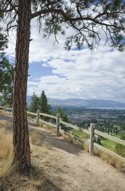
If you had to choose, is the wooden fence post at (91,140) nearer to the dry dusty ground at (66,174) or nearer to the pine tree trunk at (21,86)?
the dry dusty ground at (66,174)

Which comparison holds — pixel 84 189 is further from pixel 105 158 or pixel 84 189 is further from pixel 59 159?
pixel 105 158

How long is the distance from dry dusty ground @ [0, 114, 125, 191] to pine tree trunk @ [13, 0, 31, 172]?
0.57 metres

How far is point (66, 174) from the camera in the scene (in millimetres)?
9781

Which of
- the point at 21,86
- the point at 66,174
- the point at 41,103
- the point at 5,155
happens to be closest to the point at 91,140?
the point at 66,174

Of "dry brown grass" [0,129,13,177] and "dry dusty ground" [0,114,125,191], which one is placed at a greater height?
"dry brown grass" [0,129,13,177]

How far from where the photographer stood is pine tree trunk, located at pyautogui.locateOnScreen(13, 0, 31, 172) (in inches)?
353

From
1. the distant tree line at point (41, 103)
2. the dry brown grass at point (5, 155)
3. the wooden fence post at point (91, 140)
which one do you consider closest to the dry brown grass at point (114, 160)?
the wooden fence post at point (91, 140)

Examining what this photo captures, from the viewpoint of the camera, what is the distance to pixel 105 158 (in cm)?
1251

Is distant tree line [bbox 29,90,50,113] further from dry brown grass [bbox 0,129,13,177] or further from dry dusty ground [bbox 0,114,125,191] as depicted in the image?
dry brown grass [bbox 0,129,13,177]

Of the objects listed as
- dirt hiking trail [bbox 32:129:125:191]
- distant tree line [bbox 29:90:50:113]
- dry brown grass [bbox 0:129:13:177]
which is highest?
distant tree line [bbox 29:90:50:113]

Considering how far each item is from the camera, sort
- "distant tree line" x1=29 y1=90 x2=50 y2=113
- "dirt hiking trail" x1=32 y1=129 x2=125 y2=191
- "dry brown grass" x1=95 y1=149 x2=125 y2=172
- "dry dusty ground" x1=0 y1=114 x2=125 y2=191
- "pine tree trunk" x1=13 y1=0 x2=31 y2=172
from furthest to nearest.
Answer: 1. "distant tree line" x1=29 y1=90 x2=50 y2=113
2. "dry brown grass" x1=95 y1=149 x2=125 y2=172
3. "dirt hiking trail" x1=32 y1=129 x2=125 y2=191
4. "pine tree trunk" x1=13 y1=0 x2=31 y2=172
5. "dry dusty ground" x1=0 y1=114 x2=125 y2=191

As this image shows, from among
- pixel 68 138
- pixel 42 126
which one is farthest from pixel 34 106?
pixel 68 138

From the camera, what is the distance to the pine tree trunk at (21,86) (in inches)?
353

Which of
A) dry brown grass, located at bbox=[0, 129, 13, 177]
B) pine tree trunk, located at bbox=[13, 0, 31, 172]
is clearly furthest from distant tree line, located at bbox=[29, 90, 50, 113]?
pine tree trunk, located at bbox=[13, 0, 31, 172]
